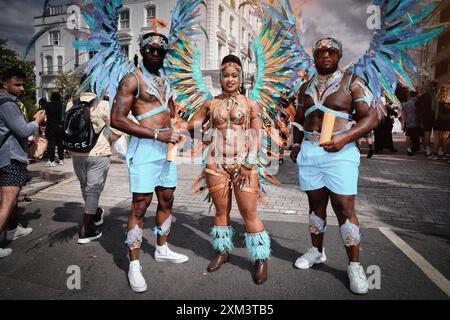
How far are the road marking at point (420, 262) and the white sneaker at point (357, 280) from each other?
715 mm

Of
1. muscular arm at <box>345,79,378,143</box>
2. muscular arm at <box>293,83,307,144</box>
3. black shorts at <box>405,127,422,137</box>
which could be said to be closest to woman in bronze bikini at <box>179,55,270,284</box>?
muscular arm at <box>293,83,307,144</box>

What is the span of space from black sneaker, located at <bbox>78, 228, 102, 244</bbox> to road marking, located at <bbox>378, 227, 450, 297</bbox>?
3.86 m

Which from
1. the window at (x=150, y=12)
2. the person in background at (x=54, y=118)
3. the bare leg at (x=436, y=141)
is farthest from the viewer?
the window at (x=150, y=12)

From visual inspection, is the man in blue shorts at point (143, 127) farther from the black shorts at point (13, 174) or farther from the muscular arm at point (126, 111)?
the black shorts at point (13, 174)

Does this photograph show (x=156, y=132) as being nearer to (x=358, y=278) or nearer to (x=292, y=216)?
(x=358, y=278)

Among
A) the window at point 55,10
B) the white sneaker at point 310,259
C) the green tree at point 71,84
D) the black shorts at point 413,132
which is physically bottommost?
the white sneaker at point 310,259

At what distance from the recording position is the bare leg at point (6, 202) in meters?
3.50

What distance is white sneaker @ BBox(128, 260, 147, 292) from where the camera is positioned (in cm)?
288

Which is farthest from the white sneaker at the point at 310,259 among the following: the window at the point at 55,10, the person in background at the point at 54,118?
the person in background at the point at 54,118

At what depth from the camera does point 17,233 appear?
166 inches

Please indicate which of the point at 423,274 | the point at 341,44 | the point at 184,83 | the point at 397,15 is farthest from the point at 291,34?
the point at 423,274

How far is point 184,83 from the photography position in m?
3.76

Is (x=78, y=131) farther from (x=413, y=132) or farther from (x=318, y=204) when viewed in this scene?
(x=413, y=132)

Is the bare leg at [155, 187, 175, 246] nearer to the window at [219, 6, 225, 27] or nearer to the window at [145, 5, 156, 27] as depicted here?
the window at [219, 6, 225, 27]
